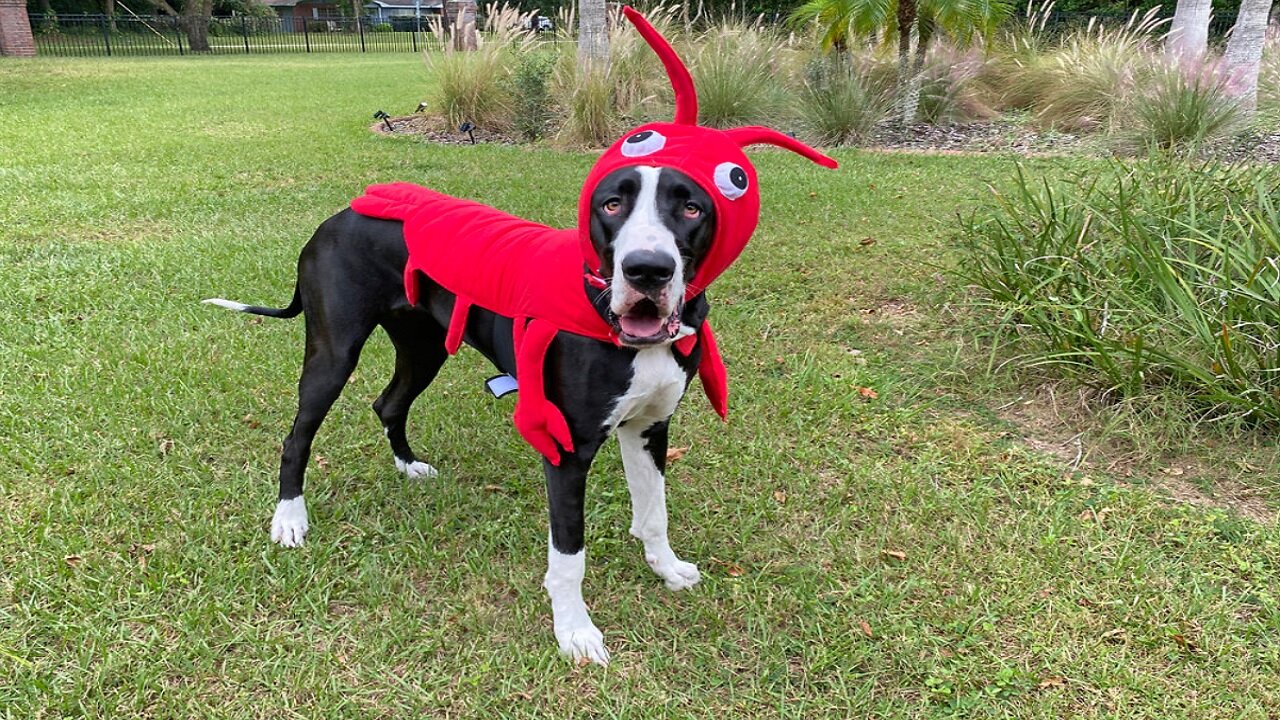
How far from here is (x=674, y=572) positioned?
268 centimetres

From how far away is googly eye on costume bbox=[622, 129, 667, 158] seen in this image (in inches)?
75.5

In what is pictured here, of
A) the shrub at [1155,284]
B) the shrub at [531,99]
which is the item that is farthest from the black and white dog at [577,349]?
the shrub at [531,99]

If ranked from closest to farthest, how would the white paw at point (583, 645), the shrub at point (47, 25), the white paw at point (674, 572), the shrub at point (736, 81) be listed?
1. the white paw at point (583, 645)
2. the white paw at point (674, 572)
3. the shrub at point (736, 81)
4. the shrub at point (47, 25)

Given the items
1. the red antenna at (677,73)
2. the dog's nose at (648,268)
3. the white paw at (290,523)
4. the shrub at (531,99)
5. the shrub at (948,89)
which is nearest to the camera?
the dog's nose at (648,268)

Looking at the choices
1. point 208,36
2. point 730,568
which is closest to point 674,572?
point 730,568

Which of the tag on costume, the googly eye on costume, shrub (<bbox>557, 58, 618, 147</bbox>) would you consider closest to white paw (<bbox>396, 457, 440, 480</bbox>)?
the tag on costume

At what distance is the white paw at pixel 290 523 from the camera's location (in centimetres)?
282

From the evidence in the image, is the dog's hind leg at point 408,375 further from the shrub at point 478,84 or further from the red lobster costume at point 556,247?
the shrub at point 478,84

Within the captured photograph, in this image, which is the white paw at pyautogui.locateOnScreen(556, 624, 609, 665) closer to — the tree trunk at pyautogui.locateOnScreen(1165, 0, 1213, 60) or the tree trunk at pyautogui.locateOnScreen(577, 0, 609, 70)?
the tree trunk at pyautogui.locateOnScreen(577, 0, 609, 70)

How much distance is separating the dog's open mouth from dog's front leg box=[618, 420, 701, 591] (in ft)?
1.51

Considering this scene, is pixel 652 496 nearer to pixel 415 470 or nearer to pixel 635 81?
pixel 415 470

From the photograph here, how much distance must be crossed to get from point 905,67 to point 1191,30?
3.44 m

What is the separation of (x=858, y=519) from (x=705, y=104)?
7.70 metres

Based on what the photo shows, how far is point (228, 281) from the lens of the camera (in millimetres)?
5012
